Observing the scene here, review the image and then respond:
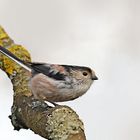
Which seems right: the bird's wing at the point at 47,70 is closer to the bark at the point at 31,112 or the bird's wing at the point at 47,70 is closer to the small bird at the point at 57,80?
the small bird at the point at 57,80

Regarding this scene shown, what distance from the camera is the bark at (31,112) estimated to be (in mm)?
3664

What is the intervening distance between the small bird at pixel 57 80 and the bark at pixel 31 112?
0.07m

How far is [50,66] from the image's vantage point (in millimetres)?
5066

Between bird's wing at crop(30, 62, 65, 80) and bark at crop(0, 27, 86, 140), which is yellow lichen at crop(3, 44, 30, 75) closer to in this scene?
bark at crop(0, 27, 86, 140)

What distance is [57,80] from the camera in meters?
4.96

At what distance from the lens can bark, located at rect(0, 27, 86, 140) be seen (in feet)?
12.0

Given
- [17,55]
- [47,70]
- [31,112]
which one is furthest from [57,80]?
[31,112]

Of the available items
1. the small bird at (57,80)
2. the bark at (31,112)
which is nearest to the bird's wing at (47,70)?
the small bird at (57,80)

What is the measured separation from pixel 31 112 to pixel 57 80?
2.43ft

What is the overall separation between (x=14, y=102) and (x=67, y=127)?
42.6 inches

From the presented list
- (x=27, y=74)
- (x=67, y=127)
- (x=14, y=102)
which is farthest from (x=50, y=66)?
(x=67, y=127)

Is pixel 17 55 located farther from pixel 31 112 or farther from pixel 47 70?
pixel 31 112

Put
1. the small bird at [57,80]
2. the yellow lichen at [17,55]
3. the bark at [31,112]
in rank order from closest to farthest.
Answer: the bark at [31,112], the small bird at [57,80], the yellow lichen at [17,55]

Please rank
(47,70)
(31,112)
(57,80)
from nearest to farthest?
(31,112) < (57,80) < (47,70)
